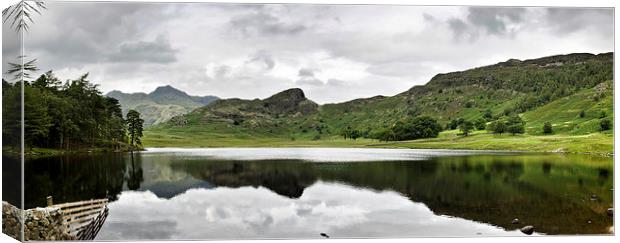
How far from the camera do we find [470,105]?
5131 cm

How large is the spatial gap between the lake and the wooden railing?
52 centimetres

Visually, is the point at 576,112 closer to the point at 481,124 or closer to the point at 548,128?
the point at 548,128

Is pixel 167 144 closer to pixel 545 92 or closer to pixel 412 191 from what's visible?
pixel 412 191

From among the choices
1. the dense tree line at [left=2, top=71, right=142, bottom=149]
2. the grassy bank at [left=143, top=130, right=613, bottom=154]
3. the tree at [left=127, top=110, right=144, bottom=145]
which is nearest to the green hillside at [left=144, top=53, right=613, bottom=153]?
the grassy bank at [left=143, top=130, right=613, bottom=154]

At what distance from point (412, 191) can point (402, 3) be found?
11413mm

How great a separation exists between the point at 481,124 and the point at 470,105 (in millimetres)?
4681

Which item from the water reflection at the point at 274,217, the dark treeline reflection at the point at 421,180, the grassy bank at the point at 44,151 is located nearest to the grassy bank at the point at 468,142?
the dark treeline reflection at the point at 421,180

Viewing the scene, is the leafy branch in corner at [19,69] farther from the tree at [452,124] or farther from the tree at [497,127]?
the tree at [497,127]

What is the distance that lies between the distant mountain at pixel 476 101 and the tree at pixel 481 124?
0.54 metres

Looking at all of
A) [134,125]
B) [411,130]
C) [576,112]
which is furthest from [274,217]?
[411,130]

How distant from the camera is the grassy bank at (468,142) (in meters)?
34.7

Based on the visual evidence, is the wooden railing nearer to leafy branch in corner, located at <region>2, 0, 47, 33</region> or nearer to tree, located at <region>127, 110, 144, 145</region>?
leafy branch in corner, located at <region>2, 0, 47, 33</region>

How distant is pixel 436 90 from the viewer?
42219 millimetres

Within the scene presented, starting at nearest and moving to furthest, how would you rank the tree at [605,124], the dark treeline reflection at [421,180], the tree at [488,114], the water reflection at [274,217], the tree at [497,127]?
the water reflection at [274,217]
the dark treeline reflection at [421,180]
the tree at [605,124]
the tree at [497,127]
the tree at [488,114]
